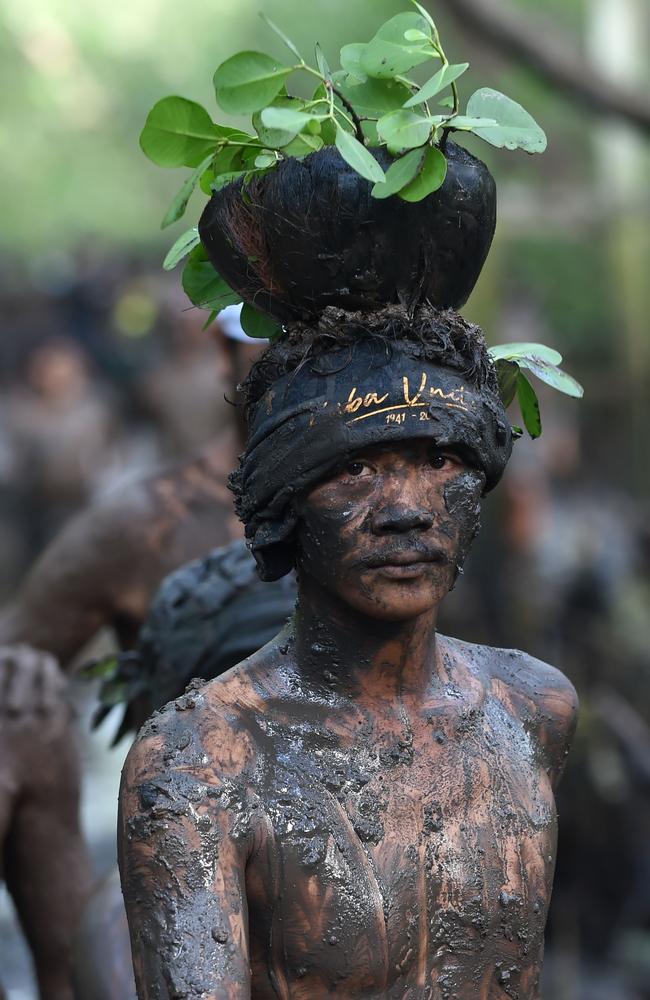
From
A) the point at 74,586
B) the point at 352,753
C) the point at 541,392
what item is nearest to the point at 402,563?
the point at 352,753

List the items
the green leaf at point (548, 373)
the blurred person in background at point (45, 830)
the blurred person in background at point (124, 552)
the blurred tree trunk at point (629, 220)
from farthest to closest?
the blurred tree trunk at point (629, 220) → the blurred person in background at point (124, 552) → the blurred person in background at point (45, 830) → the green leaf at point (548, 373)

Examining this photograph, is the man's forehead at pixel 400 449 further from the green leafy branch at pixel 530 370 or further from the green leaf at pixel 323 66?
the green leaf at pixel 323 66

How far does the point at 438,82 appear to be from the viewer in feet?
10.1

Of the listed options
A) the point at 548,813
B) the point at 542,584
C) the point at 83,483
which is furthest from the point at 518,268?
the point at 548,813

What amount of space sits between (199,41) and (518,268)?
13.7m

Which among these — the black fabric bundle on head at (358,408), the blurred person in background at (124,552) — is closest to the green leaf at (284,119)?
the black fabric bundle on head at (358,408)

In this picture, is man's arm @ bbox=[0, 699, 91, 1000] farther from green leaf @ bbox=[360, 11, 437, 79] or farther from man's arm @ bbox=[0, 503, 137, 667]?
green leaf @ bbox=[360, 11, 437, 79]

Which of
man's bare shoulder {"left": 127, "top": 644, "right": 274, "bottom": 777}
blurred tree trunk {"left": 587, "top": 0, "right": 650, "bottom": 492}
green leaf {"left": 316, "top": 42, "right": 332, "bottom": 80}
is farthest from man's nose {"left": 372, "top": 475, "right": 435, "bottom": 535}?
blurred tree trunk {"left": 587, "top": 0, "right": 650, "bottom": 492}

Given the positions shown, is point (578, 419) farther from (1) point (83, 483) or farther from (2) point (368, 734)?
(2) point (368, 734)

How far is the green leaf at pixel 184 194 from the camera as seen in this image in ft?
10.8

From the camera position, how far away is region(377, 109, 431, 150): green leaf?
3070 mm

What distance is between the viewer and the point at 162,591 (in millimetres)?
4594

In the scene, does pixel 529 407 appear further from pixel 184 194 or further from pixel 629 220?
pixel 629 220

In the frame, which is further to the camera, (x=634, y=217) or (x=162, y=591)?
(x=634, y=217)
